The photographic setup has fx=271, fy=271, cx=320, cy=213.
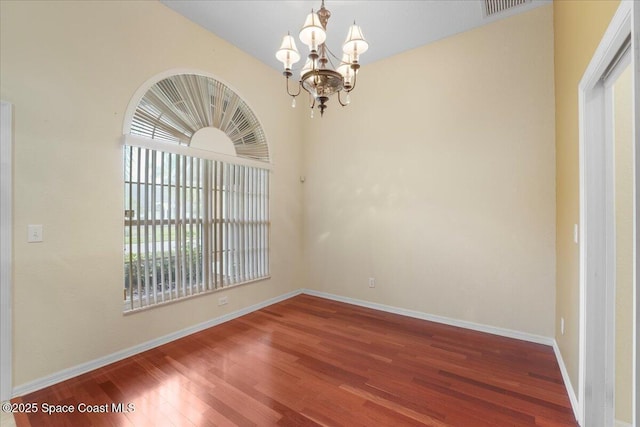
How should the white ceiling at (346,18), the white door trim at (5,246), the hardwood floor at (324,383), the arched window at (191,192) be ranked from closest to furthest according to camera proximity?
1. the hardwood floor at (324,383)
2. the white door trim at (5,246)
3. the arched window at (191,192)
4. the white ceiling at (346,18)

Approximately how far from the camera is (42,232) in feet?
6.76

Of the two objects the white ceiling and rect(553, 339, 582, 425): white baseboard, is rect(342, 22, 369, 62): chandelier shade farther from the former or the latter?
rect(553, 339, 582, 425): white baseboard

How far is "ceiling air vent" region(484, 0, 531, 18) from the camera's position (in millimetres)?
2635

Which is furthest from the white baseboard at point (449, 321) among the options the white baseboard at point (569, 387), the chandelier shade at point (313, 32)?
the chandelier shade at point (313, 32)

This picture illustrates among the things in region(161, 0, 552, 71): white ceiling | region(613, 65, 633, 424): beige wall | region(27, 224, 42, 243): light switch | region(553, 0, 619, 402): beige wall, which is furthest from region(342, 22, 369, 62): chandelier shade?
region(27, 224, 42, 243): light switch

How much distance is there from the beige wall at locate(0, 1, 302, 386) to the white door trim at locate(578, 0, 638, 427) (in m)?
3.36

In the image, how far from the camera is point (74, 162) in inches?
87.1

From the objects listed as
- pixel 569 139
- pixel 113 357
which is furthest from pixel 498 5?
pixel 113 357

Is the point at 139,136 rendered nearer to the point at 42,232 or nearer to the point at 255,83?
the point at 42,232

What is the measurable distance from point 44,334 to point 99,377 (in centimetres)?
53

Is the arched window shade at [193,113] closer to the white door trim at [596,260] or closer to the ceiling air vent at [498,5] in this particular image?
the ceiling air vent at [498,5]

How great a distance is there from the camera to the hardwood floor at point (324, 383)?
175 centimetres

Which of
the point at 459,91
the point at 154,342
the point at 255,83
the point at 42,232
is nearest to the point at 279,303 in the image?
the point at 154,342

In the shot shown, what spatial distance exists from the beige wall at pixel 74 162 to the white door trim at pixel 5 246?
0.04 meters
